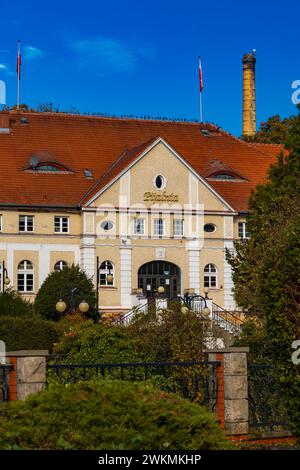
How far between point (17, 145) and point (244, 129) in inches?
922

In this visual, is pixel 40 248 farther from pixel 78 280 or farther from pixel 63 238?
pixel 78 280

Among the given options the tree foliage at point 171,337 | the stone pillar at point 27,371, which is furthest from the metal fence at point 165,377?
the tree foliage at point 171,337

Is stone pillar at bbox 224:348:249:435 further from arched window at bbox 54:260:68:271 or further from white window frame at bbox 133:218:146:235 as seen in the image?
white window frame at bbox 133:218:146:235

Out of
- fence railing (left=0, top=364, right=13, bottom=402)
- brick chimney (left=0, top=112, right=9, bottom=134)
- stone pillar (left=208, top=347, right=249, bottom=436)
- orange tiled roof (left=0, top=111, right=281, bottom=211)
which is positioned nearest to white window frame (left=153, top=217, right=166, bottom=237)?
orange tiled roof (left=0, top=111, right=281, bottom=211)

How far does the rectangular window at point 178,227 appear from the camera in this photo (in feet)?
182

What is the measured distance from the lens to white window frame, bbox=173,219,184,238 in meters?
55.4

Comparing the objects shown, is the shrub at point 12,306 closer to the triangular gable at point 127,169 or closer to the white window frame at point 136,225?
the triangular gable at point 127,169

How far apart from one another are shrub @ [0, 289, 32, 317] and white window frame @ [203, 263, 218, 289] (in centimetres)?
1427

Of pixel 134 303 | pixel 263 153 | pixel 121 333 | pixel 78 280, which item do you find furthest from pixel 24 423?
pixel 263 153

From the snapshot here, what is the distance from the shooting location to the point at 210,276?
5597 centimetres

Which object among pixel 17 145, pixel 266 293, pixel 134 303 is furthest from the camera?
pixel 17 145

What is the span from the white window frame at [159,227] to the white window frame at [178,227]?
61 centimetres

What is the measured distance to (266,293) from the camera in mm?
13977

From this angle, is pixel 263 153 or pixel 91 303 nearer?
pixel 91 303
